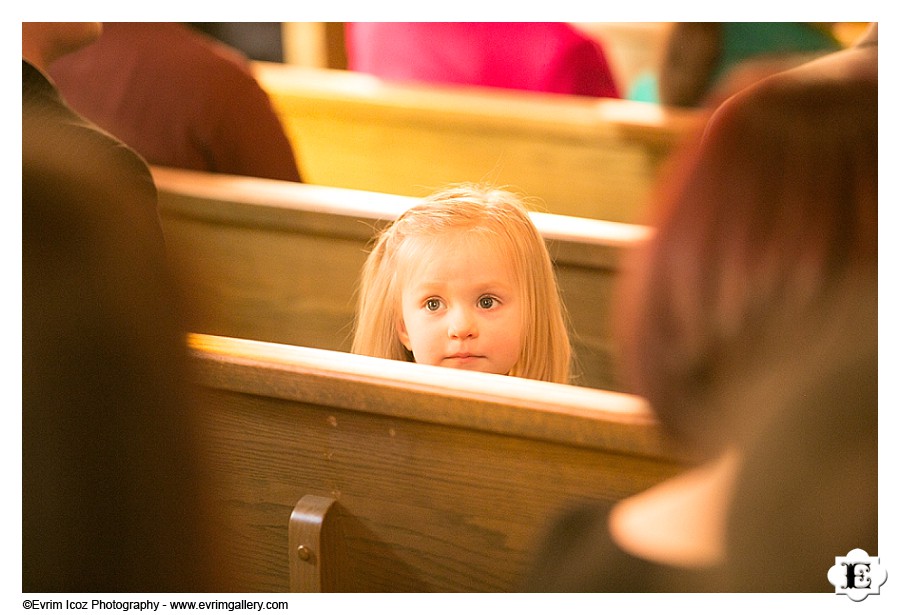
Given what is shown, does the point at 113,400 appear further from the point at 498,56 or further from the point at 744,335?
the point at 498,56

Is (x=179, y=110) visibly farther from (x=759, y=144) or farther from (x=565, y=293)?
(x=759, y=144)

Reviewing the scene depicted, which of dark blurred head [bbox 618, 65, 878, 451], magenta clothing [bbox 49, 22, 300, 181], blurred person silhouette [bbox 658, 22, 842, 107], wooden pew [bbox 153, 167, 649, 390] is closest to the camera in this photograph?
dark blurred head [bbox 618, 65, 878, 451]

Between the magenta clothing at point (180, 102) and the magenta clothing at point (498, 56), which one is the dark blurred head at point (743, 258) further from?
the magenta clothing at point (498, 56)

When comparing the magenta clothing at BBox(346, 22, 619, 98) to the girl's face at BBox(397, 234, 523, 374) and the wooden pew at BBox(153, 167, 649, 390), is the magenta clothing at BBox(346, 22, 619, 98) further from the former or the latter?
the girl's face at BBox(397, 234, 523, 374)

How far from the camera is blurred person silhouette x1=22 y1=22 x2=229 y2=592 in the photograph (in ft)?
1.95

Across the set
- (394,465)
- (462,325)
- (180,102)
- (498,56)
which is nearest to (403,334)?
(462,325)

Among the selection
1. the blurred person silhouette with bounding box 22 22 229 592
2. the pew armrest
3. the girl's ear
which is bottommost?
the pew armrest

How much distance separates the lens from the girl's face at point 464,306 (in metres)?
1.24

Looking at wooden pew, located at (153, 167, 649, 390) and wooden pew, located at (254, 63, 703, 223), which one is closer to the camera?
wooden pew, located at (153, 167, 649, 390)

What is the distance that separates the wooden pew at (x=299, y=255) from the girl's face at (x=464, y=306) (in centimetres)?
12

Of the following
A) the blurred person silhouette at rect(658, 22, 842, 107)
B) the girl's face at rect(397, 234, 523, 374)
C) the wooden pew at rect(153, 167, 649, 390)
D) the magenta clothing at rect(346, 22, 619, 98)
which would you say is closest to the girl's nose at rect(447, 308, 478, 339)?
the girl's face at rect(397, 234, 523, 374)

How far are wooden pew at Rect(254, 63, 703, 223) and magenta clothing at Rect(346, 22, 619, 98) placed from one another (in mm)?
34

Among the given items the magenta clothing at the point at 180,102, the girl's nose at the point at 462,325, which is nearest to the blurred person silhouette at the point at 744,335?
the girl's nose at the point at 462,325

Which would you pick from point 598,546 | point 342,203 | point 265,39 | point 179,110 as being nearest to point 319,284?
point 342,203
